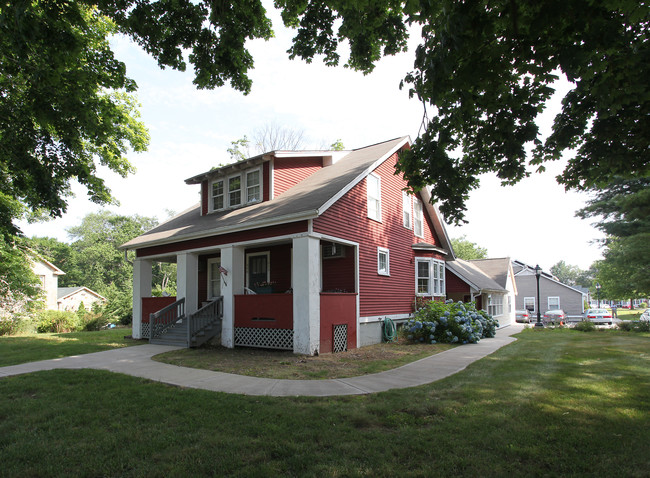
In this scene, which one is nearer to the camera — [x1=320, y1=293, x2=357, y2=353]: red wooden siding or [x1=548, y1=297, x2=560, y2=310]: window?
[x1=320, y1=293, x2=357, y2=353]: red wooden siding

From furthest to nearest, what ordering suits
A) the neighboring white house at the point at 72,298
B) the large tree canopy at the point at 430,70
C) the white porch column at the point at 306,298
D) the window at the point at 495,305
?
the neighboring white house at the point at 72,298
the window at the point at 495,305
the white porch column at the point at 306,298
the large tree canopy at the point at 430,70

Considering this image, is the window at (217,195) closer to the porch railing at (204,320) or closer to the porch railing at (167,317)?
the porch railing at (167,317)

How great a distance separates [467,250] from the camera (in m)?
55.7

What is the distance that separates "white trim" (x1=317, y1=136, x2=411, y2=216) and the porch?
1038 mm

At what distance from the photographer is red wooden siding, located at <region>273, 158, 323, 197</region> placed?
46.6 ft

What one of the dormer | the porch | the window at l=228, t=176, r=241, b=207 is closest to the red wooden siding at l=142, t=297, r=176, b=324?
the porch

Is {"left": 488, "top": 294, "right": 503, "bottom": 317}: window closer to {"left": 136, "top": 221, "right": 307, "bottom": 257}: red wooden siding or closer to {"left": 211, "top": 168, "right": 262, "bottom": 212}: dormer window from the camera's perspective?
{"left": 211, "top": 168, "right": 262, "bottom": 212}: dormer window

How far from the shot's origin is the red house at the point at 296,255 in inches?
422

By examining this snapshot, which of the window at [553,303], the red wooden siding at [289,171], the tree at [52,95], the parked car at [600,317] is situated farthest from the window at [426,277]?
the window at [553,303]

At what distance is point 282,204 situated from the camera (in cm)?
1204

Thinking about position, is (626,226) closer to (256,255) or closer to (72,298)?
(256,255)

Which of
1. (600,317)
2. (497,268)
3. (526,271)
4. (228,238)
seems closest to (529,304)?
(526,271)

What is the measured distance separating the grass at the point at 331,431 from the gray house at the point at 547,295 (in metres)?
41.2

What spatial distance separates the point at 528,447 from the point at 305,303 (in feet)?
22.4
